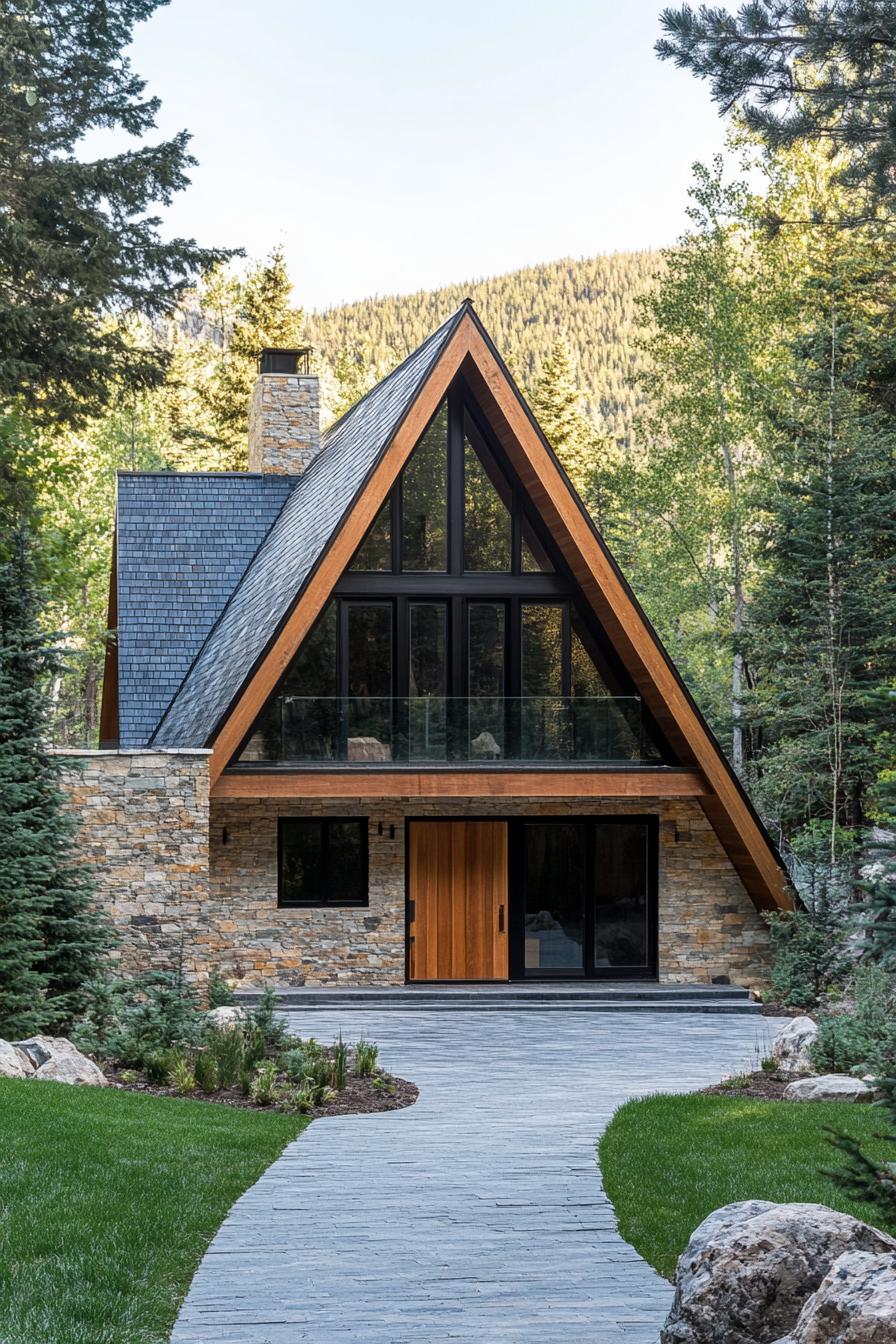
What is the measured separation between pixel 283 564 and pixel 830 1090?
10.7 m

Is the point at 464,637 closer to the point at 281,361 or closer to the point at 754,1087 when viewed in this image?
the point at 281,361

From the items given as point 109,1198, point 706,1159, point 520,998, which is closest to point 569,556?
point 520,998

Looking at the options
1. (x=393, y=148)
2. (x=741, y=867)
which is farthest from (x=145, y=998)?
(x=393, y=148)

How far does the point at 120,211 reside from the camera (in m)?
19.5

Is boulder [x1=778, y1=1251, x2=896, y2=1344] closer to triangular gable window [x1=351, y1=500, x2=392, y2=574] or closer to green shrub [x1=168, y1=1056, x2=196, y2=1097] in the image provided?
green shrub [x1=168, y1=1056, x2=196, y2=1097]

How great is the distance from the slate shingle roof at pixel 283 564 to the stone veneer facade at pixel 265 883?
1.03 metres

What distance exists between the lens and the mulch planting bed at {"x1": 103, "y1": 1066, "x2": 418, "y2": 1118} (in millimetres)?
10367

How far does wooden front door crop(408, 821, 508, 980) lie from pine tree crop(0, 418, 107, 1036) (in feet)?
19.0

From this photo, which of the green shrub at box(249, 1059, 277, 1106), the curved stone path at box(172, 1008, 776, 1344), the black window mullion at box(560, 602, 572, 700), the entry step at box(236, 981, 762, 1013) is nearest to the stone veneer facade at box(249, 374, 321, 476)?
the black window mullion at box(560, 602, 572, 700)

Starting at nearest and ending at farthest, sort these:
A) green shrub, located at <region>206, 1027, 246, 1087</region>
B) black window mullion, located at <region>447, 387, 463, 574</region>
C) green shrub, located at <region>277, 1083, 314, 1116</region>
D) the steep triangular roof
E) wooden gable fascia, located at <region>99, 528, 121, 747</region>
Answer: green shrub, located at <region>277, 1083, 314, 1116</region> < green shrub, located at <region>206, 1027, 246, 1087</region> < the steep triangular roof < black window mullion, located at <region>447, 387, 463, 574</region> < wooden gable fascia, located at <region>99, 528, 121, 747</region>

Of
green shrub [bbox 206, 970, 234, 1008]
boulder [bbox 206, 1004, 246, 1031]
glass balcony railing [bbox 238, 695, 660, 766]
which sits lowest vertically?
green shrub [bbox 206, 970, 234, 1008]

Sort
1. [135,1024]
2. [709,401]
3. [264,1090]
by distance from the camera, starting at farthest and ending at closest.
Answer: [709,401]
[135,1024]
[264,1090]

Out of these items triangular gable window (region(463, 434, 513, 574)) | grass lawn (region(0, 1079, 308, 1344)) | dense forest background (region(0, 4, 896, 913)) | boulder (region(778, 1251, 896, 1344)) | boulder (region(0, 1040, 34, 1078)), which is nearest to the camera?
boulder (region(778, 1251, 896, 1344))

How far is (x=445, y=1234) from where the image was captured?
6805 millimetres
